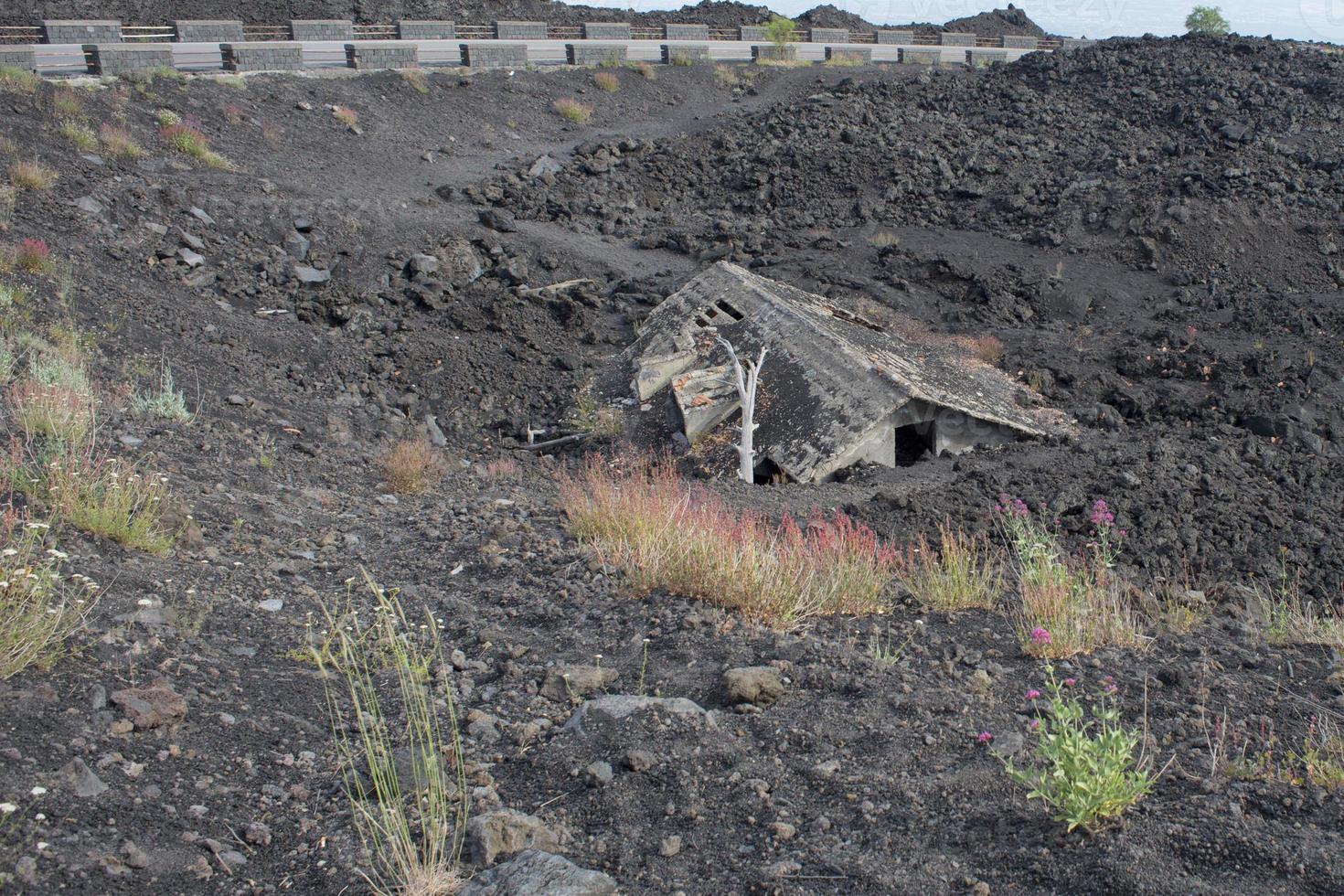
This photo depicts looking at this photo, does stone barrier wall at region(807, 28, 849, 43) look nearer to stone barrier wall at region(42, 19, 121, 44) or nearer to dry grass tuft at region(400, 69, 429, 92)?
dry grass tuft at region(400, 69, 429, 92)

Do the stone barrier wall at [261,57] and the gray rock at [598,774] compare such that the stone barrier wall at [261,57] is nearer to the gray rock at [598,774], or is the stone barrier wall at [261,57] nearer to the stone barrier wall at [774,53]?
the stone barrier wall at [774,53]

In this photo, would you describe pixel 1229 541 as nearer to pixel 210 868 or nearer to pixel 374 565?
pixel 374 565

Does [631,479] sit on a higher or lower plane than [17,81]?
lower

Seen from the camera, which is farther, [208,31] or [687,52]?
[687,52]

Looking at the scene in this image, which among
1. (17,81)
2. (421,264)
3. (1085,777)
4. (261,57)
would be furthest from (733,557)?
(261,57)

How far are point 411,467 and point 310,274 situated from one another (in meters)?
8.11

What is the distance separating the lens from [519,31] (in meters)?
34.6

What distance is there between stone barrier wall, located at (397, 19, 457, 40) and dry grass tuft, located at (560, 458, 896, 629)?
28.4 m

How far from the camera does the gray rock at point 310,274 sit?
56.6 ft

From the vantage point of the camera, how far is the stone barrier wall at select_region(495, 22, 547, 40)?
34.2 m

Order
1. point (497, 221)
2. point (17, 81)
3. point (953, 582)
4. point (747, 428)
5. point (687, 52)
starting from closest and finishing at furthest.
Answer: point (953, 582) → point (747, 428) → point (17, 81) → point (497, 221) → point (687, 52)

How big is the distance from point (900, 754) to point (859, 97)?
1058 inches

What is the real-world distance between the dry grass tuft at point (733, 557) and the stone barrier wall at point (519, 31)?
29836mm

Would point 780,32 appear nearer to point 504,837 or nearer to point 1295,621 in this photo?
point 1295,621
